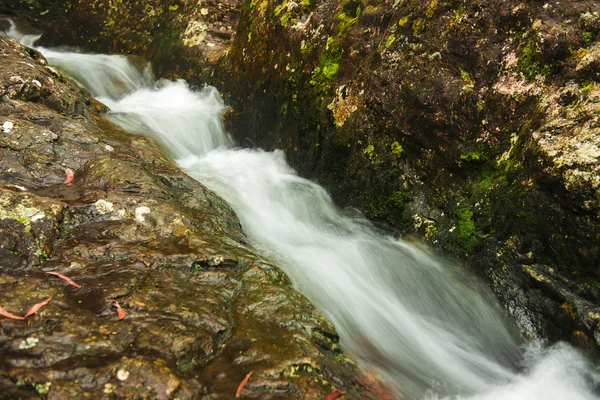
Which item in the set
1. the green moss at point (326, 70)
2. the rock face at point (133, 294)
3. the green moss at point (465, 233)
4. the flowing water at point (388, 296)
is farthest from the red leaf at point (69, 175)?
the green moss at point (465, 233)

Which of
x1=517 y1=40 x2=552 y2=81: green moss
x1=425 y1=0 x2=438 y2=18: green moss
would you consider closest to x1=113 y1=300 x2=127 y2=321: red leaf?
x1=517 y1=40 x2=552 y2=81: green moss

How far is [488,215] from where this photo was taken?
4.83 metres

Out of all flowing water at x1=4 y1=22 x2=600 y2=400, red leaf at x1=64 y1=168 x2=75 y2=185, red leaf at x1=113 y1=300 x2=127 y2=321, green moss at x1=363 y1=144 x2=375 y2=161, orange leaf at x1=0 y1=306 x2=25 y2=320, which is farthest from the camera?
green moss at x1=363 y1=144 x2=375 y2=161

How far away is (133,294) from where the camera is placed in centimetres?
280

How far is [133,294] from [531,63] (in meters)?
4.66

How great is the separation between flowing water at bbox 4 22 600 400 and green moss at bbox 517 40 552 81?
240 cm

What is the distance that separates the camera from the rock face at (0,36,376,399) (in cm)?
220

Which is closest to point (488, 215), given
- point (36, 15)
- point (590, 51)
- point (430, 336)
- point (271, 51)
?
point (430, 336)

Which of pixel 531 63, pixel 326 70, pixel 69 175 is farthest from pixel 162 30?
pixel 531 63

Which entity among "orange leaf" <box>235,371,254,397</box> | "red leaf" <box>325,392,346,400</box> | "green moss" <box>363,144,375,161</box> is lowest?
"orange leaf" <box>235,371,254,397</box>

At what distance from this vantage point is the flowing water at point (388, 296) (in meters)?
3.86

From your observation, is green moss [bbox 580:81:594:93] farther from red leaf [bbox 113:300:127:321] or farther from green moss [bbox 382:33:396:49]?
red leaf [bbox 113:300:127:321]

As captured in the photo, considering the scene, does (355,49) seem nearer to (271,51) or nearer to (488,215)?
(271,51)

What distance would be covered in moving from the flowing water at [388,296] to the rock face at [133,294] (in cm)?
95
